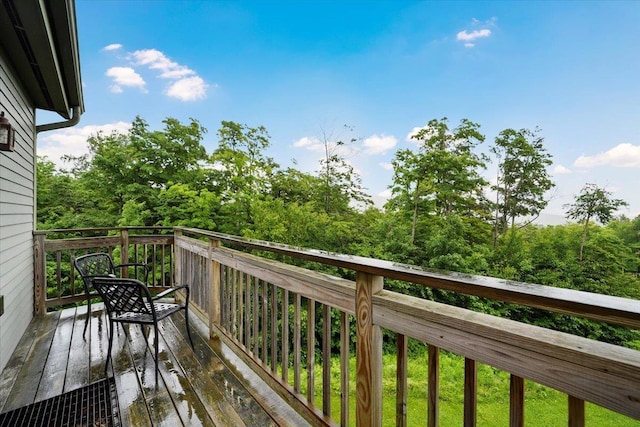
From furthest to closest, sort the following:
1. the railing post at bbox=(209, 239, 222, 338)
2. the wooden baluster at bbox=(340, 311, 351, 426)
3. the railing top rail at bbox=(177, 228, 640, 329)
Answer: the railing post at bbox=(209, 239, 222, 338)
the wooden baluster at bbox=(340, 311, 351, 426)
the railing top rail at bbox=(177, 228, 640, 329)

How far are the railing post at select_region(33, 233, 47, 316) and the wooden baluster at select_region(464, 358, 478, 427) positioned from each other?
4.70 metres

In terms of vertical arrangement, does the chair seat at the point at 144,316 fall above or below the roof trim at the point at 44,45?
below

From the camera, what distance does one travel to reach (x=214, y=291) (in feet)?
9.26

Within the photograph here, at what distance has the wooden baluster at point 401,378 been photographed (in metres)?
1.14

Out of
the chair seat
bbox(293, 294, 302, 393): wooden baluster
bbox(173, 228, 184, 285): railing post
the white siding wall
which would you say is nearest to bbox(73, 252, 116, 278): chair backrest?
the white siding wall

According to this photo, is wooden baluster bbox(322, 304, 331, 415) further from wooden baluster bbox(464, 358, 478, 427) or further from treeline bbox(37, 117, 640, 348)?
treeline bbox(37, 117, 640, 348)

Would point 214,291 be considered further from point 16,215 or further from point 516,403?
point 516,403

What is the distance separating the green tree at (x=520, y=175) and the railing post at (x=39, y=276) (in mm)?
14097

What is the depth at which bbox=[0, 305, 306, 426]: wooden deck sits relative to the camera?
182cm

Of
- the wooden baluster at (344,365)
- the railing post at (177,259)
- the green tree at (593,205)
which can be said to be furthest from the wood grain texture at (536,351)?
the green tree at (593,205)

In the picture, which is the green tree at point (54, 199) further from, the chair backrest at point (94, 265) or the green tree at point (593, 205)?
the green tree at point (593, 205)

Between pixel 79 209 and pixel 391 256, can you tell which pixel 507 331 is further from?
pixel 79 209

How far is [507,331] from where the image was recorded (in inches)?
32.7

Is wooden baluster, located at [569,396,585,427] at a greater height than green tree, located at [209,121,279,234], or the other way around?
green tree, located at [209,121,279,234]
